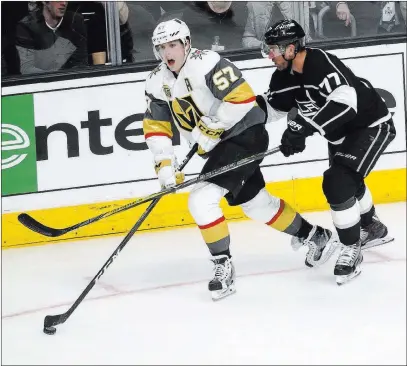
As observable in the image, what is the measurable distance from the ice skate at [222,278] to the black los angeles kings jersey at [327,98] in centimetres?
59

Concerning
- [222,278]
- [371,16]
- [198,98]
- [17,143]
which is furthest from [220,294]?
[371,16]

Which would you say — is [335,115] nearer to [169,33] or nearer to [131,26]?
[169,33]

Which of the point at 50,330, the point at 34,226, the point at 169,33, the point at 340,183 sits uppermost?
the point at 169,33

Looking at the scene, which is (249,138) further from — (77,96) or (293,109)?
(77,96)

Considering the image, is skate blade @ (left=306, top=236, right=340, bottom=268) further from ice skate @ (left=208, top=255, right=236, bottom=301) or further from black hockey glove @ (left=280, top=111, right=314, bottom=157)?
black hockey glove @ (left=280, top=111, right=314, bottom=157)

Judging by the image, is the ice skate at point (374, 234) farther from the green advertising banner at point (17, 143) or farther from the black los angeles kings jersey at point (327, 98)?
the green advertising banner at point (17, 143)

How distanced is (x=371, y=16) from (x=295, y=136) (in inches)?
61.3

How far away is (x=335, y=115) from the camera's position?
12.6 ft

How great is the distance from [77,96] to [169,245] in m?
0.78

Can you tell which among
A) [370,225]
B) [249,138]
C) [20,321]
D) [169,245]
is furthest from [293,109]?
[20,321]

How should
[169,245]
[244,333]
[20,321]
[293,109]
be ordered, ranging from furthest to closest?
1. [169,245]
2. [293,109]
3. [20,321]
4. [244,333]

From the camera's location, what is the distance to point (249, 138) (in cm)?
407

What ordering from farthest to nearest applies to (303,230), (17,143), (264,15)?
(264,15)
(17,143)
(303,230)

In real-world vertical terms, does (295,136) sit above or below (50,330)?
above
